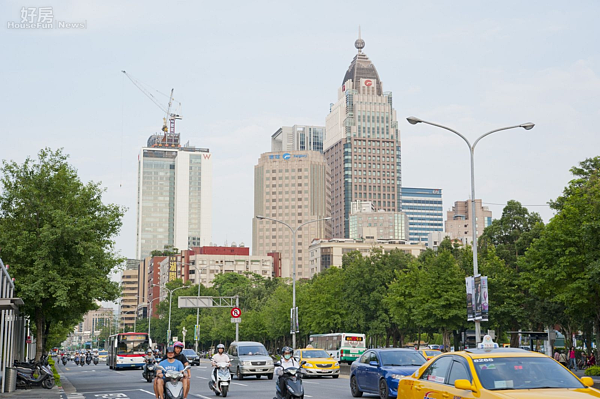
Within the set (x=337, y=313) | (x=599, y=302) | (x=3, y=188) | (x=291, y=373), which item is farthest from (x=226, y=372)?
(x=337, y=313)

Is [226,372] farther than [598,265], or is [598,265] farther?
[598,265]

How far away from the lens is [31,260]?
32.6 m

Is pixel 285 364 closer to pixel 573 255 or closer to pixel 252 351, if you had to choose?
pixel 252 351

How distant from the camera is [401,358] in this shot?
70.0 feet

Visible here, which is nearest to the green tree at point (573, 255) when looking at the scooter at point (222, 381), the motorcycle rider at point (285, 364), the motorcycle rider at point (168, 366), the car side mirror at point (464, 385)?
the scooter at point (222, 381)

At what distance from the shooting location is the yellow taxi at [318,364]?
3612cm

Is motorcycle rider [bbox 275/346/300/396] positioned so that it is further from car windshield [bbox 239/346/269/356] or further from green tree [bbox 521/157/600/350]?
green tree [bbox 521/157/600/350]

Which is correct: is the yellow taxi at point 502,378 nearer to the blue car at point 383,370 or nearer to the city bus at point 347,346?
the blue car at point 383,370

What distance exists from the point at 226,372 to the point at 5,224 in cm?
1451

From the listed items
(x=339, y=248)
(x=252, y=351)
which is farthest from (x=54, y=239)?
(x=339, y=248)

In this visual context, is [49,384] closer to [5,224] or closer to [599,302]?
[5,224]

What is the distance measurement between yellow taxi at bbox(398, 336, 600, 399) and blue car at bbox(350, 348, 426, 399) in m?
9.67

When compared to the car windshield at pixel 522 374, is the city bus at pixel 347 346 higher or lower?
lower

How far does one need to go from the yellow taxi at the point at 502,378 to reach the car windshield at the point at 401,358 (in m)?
10.5
